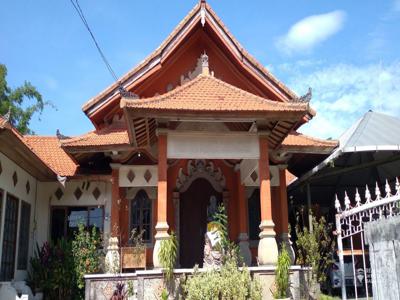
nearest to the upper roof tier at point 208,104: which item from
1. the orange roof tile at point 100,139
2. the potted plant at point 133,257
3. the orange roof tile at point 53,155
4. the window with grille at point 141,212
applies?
the orange roof tile at point 100,139

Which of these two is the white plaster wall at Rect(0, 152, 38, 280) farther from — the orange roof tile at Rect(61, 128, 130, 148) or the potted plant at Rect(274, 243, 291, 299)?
the potted plant at Rect(274, 243, 291, 299)

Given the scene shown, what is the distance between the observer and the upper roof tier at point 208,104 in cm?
860

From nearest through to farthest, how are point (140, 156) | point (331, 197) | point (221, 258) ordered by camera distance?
point (221, 258)
point (140, 156)
point (331, 197)

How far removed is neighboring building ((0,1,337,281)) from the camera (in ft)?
31.3

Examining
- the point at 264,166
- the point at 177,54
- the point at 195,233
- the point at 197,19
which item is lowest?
the point at 195,233

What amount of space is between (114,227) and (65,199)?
87.2 inches

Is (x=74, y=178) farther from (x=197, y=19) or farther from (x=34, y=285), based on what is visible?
(x=197, y=19)

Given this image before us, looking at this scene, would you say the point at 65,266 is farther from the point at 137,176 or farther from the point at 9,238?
the point at 137,176

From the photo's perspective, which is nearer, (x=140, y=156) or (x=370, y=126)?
(x=370, y=126)

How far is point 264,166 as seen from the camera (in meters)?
9.20

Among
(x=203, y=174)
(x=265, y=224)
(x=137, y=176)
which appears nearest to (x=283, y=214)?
(x=203, y=174)

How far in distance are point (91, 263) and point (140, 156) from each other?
269 cm

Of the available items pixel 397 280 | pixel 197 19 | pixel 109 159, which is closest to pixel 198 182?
pixel 109 159

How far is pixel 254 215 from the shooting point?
12797 mm
